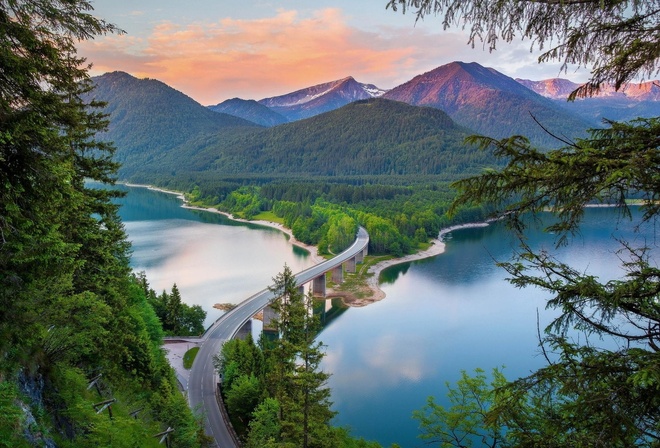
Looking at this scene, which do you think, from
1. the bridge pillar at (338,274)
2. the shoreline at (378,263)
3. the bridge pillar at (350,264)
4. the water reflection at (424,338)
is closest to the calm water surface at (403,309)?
the water reflection at (424,338)

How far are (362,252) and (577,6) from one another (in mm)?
61310

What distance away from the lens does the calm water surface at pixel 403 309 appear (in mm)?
26484

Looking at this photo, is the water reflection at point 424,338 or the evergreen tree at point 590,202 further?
the water reflection at point 424,338

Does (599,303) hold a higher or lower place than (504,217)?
lower

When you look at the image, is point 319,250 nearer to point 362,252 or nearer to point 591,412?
point 362,252

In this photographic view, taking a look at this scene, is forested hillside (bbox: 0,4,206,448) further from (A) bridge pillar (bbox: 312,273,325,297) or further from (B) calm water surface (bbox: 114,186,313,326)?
(A) bridge pillar (bbox: 312,273,325,297)

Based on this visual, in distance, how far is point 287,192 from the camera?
114m

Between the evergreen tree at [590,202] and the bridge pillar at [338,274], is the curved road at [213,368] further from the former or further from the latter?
the evergreen tree at [590,202]

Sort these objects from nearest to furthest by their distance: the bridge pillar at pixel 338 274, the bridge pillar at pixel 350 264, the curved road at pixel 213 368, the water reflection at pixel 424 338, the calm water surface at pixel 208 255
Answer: the curved road at pixel 213 368, the water reflection at pixel 424 338, the calm water surface at pixel 208 255, the bridge pillar at pixel 338 274, the bridge pillar at pixel 350 264

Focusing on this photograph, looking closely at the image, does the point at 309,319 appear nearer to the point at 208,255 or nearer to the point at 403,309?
the point at 403,309

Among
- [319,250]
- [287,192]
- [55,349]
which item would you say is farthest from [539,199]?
[287,192]

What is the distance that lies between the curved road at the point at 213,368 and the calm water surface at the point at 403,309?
16.2 ft

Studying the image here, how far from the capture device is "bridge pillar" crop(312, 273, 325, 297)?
1951 inches

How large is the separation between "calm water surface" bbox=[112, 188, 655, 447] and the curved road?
495cm
